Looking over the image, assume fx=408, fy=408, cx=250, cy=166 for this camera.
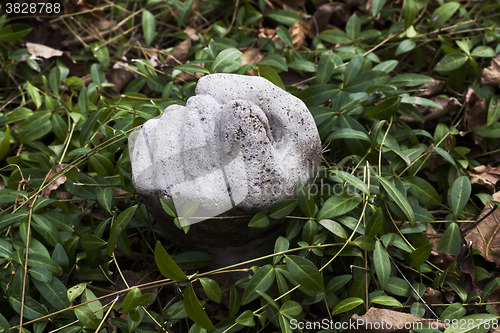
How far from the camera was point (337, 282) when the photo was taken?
152cm

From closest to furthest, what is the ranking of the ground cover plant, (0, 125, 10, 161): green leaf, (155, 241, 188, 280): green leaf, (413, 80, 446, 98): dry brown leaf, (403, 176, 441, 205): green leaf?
(155, 241, 188, 280): green leaf
the ground cover plant
(403, 176, 441, 205): green leaf
(0, 125, 10, 161): green leaf
(413, 80, 446, 98): dry brown leaf

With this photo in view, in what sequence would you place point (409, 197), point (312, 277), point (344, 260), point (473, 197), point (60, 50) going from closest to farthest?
point (312, 277), point (344, 260), point (409, 197), point (473, 197), point (60, 50)

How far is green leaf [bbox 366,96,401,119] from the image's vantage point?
186 cm

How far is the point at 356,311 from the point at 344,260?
215mm

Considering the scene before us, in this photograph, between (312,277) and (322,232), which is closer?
(312,277)

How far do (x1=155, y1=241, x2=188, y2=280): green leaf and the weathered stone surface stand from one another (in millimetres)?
178

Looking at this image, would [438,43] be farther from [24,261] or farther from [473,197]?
[24,261]

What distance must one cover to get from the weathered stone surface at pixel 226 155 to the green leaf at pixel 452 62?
1051 mm

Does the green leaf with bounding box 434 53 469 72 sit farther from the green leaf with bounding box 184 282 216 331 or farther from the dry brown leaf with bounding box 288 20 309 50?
the green leaf with bounding box 184 282 216 331

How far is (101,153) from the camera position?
1904mm

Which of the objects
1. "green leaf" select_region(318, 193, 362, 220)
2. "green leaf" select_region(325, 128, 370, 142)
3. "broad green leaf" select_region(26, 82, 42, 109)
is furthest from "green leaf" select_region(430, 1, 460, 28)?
"broad green leaf" select_region(26, 82, 42, 109)

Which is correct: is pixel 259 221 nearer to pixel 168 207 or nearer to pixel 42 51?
pixel 168 207

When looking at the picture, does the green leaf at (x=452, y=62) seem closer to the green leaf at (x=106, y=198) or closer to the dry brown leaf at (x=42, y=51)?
the green leaf at (x=106, y=198)

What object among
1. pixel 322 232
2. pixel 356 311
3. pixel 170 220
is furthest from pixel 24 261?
pixel 356 311
